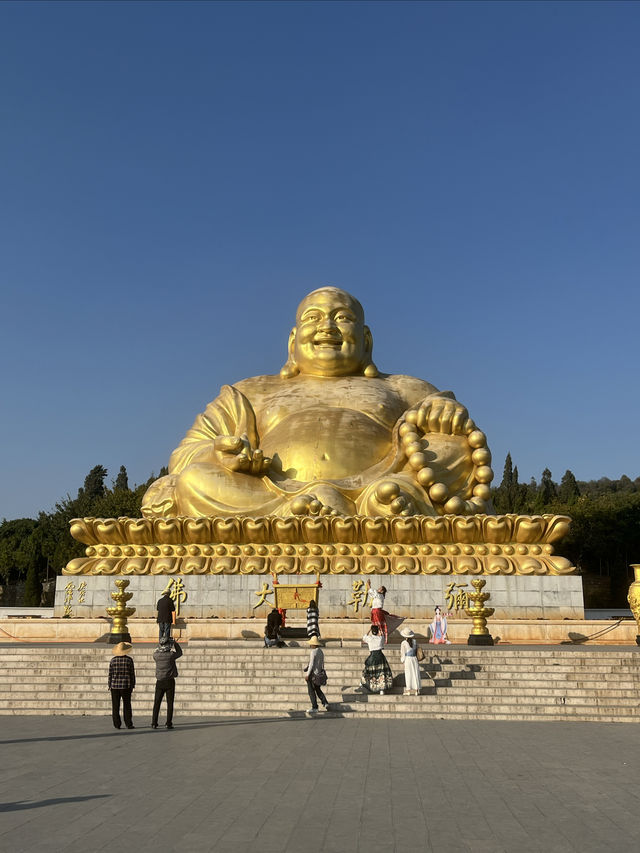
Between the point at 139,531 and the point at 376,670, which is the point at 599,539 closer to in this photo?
the point at 139,531

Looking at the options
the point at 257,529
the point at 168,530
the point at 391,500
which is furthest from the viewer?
the point at 168,530

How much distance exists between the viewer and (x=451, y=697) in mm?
7992

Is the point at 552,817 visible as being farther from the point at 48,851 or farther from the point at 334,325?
the point at 334,325

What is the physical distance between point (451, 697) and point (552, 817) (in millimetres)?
3989

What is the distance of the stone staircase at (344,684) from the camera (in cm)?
780

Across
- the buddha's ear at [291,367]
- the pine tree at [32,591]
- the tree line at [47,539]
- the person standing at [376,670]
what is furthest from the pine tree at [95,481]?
the person standing at [376,670]

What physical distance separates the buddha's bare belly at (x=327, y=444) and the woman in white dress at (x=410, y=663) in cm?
692

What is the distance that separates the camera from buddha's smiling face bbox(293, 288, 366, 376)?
16.8 meters

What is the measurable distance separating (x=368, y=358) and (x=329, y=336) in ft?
4.24

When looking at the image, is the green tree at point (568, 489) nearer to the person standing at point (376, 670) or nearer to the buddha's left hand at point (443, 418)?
the buddha's left hand at point (443, 418)

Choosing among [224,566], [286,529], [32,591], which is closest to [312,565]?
[286,529]

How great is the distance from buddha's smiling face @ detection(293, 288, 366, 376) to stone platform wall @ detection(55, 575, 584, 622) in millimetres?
5370

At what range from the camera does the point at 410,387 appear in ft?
55.9

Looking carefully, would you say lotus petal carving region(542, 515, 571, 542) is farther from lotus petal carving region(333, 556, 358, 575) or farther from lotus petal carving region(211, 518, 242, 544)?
lotus petal carving region(211, 518, 242, 544)
